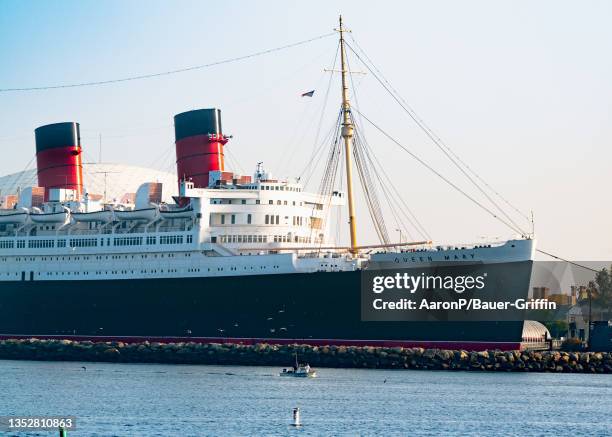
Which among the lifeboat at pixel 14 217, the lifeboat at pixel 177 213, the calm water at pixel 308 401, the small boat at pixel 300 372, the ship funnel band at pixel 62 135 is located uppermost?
the ship funnel band at pixel 62 135

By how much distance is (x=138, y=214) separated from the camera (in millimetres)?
94875

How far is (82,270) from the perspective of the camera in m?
97.0

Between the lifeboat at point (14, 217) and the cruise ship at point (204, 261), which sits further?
the lifeboat at point (14, 217)

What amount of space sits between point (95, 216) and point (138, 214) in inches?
171

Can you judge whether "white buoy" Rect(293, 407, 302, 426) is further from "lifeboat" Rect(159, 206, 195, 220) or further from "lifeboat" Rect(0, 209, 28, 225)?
"lifeboat" Rect(0, 209, 28, 225)

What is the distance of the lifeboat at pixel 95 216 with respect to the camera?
97062 mm

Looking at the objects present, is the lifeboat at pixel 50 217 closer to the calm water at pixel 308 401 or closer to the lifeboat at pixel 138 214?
the lifeboat at pixel 138 214

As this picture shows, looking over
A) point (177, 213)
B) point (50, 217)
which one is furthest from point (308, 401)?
point (50, 217)

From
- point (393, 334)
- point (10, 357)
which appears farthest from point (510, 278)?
point (10, 357)

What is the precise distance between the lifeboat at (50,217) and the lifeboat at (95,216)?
0.97 meters

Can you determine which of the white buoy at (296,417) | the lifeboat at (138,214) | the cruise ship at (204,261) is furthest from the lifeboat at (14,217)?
the white buoy at (296,417)

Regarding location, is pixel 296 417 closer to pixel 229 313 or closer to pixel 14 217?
pixel 229 313

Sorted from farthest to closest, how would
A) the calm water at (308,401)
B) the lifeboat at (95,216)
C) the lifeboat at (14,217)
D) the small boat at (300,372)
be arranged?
the lifeboat at (14,217) < the lifeboat at (95,216) < the small boat at (300,372) < the calm water at (308,401)

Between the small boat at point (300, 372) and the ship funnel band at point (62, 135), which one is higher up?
the ship funnel band at point (62, 135)
